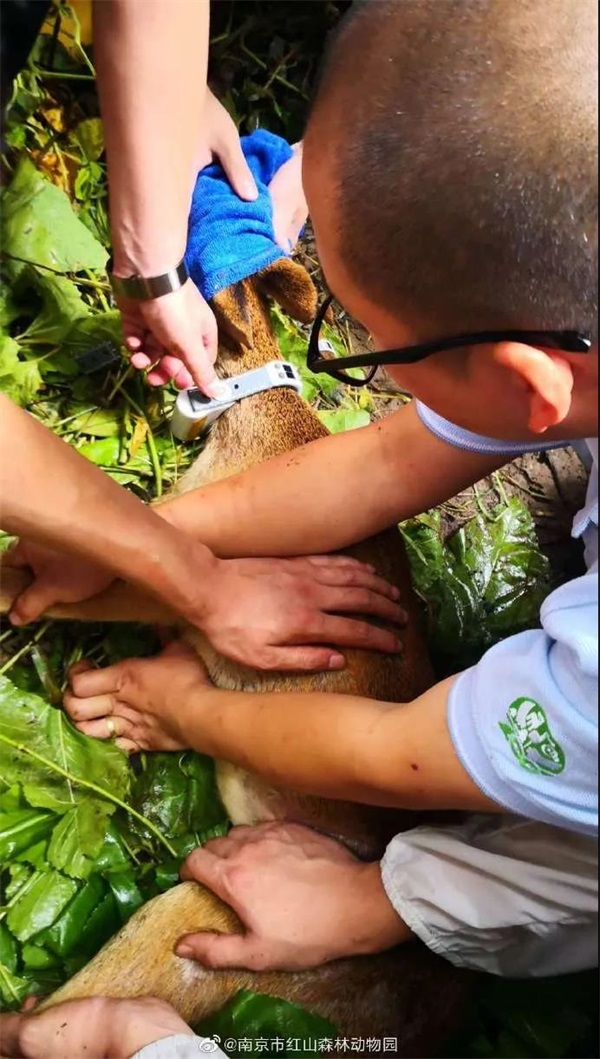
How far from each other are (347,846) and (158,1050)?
1.27 feet

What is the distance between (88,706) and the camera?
3.85 ft

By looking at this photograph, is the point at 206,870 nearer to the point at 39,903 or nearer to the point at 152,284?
the point at 39,903

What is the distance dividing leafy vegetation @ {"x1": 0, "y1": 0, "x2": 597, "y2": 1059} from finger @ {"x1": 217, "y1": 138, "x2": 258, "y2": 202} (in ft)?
0.34

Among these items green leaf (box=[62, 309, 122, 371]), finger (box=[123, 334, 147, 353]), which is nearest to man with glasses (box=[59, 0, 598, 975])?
finger (box=[123, 334, 147, 353])

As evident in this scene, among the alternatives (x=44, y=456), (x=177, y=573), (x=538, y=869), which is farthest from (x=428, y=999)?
(x=44, y=456)

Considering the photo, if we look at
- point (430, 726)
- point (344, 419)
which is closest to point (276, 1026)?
point (430, 726)

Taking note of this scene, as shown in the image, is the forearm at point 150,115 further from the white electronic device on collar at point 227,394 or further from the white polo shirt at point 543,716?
the white polo shirt at point 543,716

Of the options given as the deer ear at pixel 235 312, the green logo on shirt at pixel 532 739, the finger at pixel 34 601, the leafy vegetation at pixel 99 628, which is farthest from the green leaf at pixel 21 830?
the deer ear at pixel 235 312

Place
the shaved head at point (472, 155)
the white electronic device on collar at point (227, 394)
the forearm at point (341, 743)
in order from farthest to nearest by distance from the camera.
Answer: the white electronic device on collar at point (227, 394)
the forearm at point (341, 743)
the shaved head at point (472, 155)

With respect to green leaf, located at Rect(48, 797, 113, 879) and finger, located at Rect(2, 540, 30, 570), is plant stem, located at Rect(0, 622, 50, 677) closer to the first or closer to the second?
finger, located at Rect(2, 540, 30, 570)

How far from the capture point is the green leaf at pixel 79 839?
1.01 m

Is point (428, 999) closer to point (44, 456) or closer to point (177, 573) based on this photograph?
point (177, 573)

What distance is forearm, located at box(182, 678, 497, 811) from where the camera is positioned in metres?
0.78

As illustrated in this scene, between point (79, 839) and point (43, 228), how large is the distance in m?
0.86
